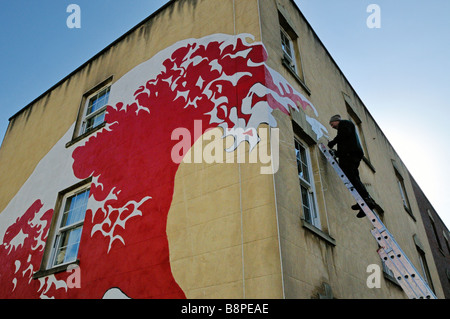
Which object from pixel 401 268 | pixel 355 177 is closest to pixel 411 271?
pixel 401 268

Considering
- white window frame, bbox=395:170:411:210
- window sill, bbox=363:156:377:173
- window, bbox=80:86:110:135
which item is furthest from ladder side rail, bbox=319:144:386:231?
white window frame, bbox=395:170:411:210

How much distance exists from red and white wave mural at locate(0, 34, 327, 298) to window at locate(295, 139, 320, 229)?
94 cm

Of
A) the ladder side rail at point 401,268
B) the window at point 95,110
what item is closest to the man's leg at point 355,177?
the ladder side rail at point 401,268

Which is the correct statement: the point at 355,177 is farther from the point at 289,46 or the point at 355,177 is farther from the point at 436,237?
the point at 436,237

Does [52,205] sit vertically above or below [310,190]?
above

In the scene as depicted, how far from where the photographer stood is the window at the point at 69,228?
880 centimetres

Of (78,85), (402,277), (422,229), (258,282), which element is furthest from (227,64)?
(422,229)

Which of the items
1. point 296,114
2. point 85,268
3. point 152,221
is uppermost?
point 296,114

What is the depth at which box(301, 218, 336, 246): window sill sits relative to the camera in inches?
255

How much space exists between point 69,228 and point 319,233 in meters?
6.00

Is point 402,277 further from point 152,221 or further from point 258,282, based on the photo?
point 152,221

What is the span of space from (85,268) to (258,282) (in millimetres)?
4263

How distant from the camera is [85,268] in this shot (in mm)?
7934

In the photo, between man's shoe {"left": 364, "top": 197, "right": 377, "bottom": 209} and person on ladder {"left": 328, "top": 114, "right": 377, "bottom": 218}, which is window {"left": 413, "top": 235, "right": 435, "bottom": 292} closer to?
person on ladder {"left": 328, "top": 114, "right": 377, "bottom": 218}
